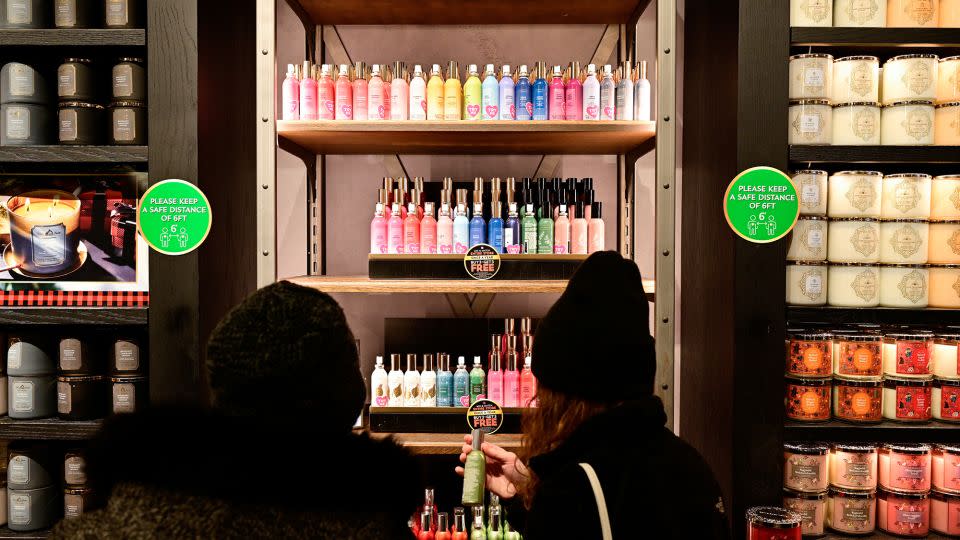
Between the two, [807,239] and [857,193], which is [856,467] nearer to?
[807,239]

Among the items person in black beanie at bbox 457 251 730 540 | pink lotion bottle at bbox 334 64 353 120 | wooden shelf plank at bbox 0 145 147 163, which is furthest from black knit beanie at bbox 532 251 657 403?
wooden shelf plank at bbox 0 145 147 163

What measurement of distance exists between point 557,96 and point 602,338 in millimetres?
1242

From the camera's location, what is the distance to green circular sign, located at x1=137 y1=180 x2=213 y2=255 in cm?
199

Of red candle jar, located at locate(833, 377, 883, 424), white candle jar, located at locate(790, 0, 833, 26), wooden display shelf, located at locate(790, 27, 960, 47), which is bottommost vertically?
red candle jar, located at locate(833, 377, 883, 424)

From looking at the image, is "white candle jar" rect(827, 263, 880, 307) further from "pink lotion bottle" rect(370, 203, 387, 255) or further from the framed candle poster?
the framed candle poster

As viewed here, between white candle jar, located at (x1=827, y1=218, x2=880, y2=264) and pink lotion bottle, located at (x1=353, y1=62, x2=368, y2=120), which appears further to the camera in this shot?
pink lotion bottle, located at (x1=353, y1=62, x2=368, y2=120)

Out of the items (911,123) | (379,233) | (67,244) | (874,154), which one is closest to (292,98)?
(379,233)

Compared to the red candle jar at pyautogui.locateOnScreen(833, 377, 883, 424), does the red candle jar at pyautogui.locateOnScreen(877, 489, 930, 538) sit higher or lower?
lower

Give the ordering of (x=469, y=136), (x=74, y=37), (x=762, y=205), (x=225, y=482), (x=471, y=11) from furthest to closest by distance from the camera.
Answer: (x=471, y=11), (x=469, y=136), (x=74, y=37), (x=762, y=205), (x=225, y=482)

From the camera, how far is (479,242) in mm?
2268

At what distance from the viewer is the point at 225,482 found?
2.77 ft

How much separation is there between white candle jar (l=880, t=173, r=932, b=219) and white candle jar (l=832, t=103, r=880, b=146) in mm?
136

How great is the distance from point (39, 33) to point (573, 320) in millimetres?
1902

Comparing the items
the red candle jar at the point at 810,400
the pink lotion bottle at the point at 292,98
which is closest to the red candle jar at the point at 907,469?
the red candle jar at the point at 810,400
